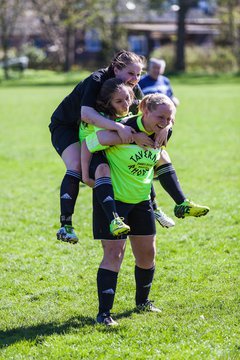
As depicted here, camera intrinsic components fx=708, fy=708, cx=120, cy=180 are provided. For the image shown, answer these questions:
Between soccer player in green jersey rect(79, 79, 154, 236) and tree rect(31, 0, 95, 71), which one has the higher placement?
soccer player in green jersey rect(79, 79, 154, 236)

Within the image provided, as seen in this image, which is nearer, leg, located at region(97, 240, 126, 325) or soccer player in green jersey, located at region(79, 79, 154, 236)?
soccer player in green jersey, located at region(79, 79, 154, 236)

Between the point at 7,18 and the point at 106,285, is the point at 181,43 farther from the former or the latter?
the point at 106,285

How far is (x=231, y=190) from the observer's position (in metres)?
11.0

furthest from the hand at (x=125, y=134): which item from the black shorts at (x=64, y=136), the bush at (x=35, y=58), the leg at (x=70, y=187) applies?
the bush at (x=35, y=58)

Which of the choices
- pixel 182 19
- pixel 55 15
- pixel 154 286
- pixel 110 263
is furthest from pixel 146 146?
pixel 55 15

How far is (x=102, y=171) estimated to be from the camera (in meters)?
5.13

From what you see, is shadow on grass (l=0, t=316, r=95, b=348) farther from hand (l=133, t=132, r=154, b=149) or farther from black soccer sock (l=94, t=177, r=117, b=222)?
hand (l=133, t=132, r=154, b=149)

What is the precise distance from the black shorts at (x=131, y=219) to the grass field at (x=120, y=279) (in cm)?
68

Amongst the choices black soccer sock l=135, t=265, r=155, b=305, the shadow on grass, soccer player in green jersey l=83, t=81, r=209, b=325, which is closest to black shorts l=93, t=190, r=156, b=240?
soccer player in green jersey l=83, t=81, r=209, b=325

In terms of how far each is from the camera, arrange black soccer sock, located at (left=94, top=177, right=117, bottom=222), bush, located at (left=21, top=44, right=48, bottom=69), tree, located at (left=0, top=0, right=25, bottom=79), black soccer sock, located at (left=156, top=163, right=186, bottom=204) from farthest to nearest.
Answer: bush, located at (left=21, top=44, right=48, bottom=69) → tree, located at (left=0, top=0, right=25, bottom=79) → black soccer sock, located at (left=156, top=163, right=186, bottom=204) → black soccer sock, located at (left=94, top=177, right=117, bottom=222)

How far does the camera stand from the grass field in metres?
4.88

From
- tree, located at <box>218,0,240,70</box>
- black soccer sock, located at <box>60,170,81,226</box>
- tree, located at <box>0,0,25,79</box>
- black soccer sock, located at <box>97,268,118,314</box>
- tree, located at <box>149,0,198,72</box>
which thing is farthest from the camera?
tree, located at <box>218,0,240,70</box>

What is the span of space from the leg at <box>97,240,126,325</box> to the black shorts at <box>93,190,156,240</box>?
0.28 feet

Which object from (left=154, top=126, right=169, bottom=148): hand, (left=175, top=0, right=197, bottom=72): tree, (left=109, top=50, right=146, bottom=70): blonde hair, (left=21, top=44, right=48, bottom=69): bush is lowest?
(left=21, top=44, right=48, bottom=69): bush
